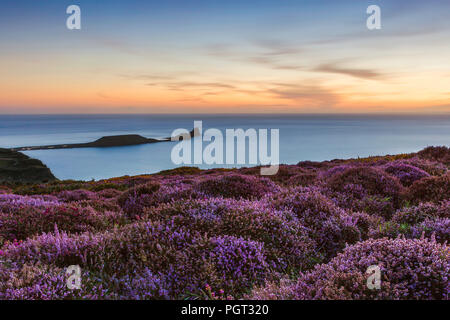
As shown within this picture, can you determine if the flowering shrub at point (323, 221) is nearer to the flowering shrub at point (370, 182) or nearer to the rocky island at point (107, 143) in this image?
the flowering shrub at point (370, 182)

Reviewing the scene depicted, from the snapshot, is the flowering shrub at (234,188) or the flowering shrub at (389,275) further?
the flowering shrub at (234,188)

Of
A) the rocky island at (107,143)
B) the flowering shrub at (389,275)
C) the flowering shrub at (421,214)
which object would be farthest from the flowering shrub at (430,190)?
the rocky island at (107,143)

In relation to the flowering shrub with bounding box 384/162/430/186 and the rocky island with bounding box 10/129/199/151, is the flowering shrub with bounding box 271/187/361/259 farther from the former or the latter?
the rocky island with bounding box 10/129/199/151

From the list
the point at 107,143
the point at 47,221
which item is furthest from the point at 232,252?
the point at 107,143

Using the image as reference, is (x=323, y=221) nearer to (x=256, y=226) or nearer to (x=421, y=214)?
(x=256, y=226)

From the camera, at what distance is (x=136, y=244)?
451 centimetres

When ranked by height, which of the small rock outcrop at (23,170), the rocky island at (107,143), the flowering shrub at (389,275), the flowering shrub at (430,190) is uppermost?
the rocky island at (107,143)

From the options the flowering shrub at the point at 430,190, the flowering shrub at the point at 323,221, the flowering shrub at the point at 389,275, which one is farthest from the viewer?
the flowering shrub at the point at 430,190

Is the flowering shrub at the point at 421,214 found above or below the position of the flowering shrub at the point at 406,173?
below

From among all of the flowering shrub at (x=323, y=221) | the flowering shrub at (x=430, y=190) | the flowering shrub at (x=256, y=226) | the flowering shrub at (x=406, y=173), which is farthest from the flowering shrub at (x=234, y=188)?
the flowering shrub at (x=406, y=173)

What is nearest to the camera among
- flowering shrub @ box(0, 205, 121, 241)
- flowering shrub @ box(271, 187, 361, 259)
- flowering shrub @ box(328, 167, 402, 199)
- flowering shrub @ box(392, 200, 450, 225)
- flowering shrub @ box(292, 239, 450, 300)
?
flowering shrub @ box(292, 239, 450, 300)

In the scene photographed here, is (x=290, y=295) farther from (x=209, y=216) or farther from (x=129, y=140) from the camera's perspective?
(x=129, y=140)

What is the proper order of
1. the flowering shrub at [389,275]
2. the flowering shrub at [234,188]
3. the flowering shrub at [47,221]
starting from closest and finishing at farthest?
the flowering shrub at [389,275], the flowering shrub at [47,221], the flowering shrub at [234,188]

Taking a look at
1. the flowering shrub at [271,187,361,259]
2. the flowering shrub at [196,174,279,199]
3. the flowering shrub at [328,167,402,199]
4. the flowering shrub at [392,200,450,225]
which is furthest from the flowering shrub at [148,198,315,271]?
the flowering shrub at [328,167,402,199]
